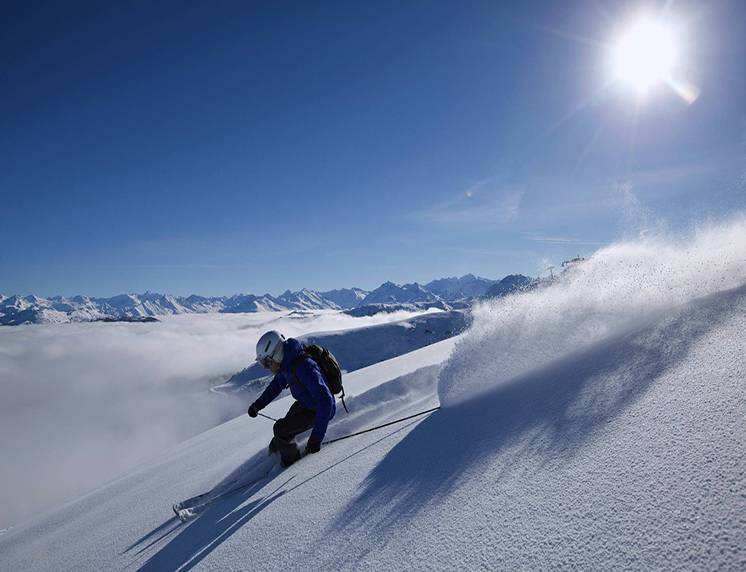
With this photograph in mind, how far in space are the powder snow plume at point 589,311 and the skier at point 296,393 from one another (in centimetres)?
165

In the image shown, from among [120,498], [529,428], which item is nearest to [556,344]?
[529,428]

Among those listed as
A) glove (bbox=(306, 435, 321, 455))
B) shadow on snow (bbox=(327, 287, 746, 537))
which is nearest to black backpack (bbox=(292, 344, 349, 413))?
glove (bbox=(306, 435, 321, 455))

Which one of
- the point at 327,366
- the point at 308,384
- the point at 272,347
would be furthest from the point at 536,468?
the point at 272,347

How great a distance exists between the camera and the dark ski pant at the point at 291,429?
5.41 meters

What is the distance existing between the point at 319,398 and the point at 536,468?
3146 millimetres

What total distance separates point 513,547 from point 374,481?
173 cm

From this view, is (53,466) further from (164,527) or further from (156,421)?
(164,527)

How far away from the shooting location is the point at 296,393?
5695 millimetres

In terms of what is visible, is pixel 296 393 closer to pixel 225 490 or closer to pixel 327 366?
pixel 327 366

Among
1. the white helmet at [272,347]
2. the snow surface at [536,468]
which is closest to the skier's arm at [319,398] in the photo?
the snow surface at [536,468]

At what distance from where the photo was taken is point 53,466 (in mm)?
118188

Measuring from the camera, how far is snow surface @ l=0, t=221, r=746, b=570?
6.36 feet

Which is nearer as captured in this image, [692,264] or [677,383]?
[677,383]

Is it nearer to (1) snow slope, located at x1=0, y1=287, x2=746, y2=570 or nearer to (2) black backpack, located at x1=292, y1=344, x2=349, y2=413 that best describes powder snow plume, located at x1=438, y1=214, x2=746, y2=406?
(1) snow slope, located at x1=0, y1=287, x2=746, y2=570
